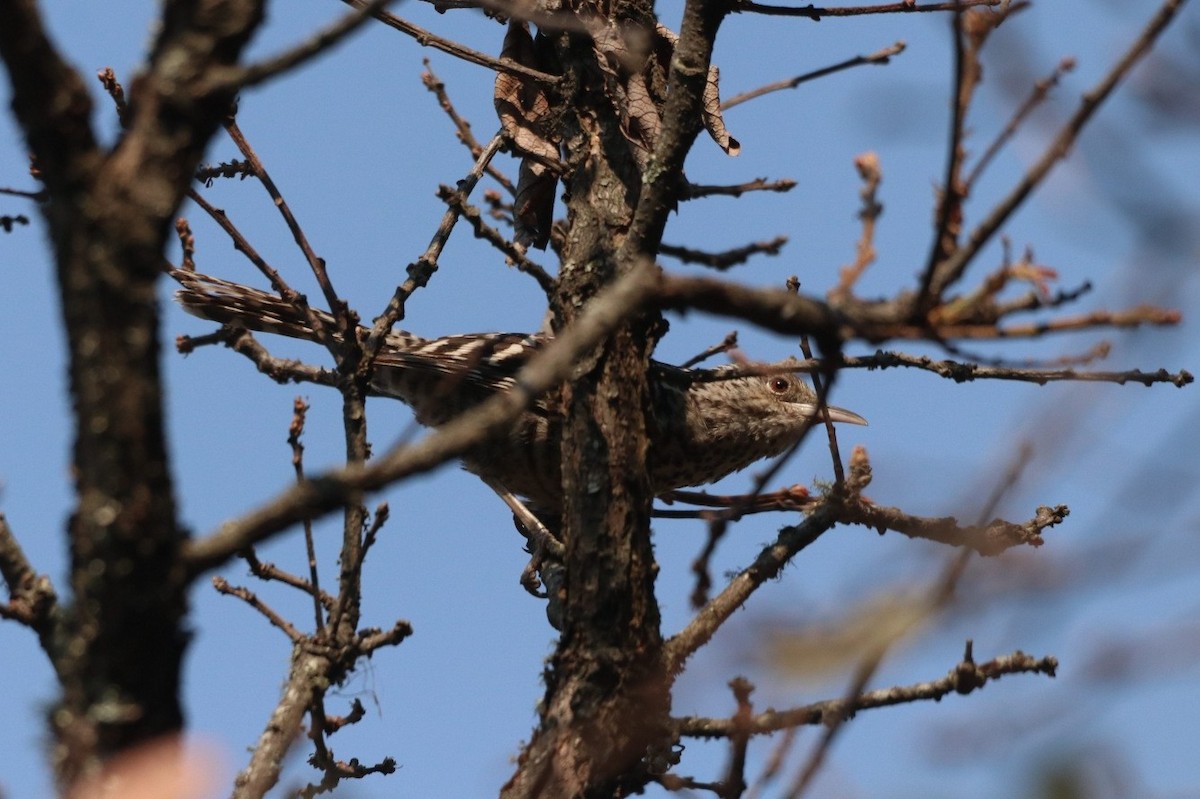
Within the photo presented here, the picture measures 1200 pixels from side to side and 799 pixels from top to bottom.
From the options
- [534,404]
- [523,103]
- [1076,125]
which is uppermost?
[523,103]

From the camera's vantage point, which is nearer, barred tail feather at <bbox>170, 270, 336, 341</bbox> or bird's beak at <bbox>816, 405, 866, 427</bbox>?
barred tail feather at <bbox>170, 270, 336, 341</bbox>

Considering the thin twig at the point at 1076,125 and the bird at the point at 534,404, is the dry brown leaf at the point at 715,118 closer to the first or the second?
the bird at the point at 534,404

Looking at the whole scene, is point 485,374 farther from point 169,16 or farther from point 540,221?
point 169,16

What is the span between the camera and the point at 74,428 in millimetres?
1798

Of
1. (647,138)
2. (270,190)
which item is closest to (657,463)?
(647,138)

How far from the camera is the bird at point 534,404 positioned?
4.97m

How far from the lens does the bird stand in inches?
196

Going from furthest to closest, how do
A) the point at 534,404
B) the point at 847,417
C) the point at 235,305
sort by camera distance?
1. the point at 847,417
2. the point at 235,305
3. the point at 534,404

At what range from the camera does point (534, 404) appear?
4.89 metres

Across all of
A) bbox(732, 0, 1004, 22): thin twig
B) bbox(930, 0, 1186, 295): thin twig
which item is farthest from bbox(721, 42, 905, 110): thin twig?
bbox(930, 0, 1186, 295): thin twig

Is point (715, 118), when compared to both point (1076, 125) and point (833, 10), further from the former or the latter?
point (1076, 125)

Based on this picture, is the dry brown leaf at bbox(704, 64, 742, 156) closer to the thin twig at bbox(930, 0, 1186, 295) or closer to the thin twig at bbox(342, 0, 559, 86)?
the thin twig at bbox(342, 0, 559, 86)

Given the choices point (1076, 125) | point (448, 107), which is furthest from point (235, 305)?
point (1076, 125)

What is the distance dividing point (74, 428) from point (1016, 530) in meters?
2.75
